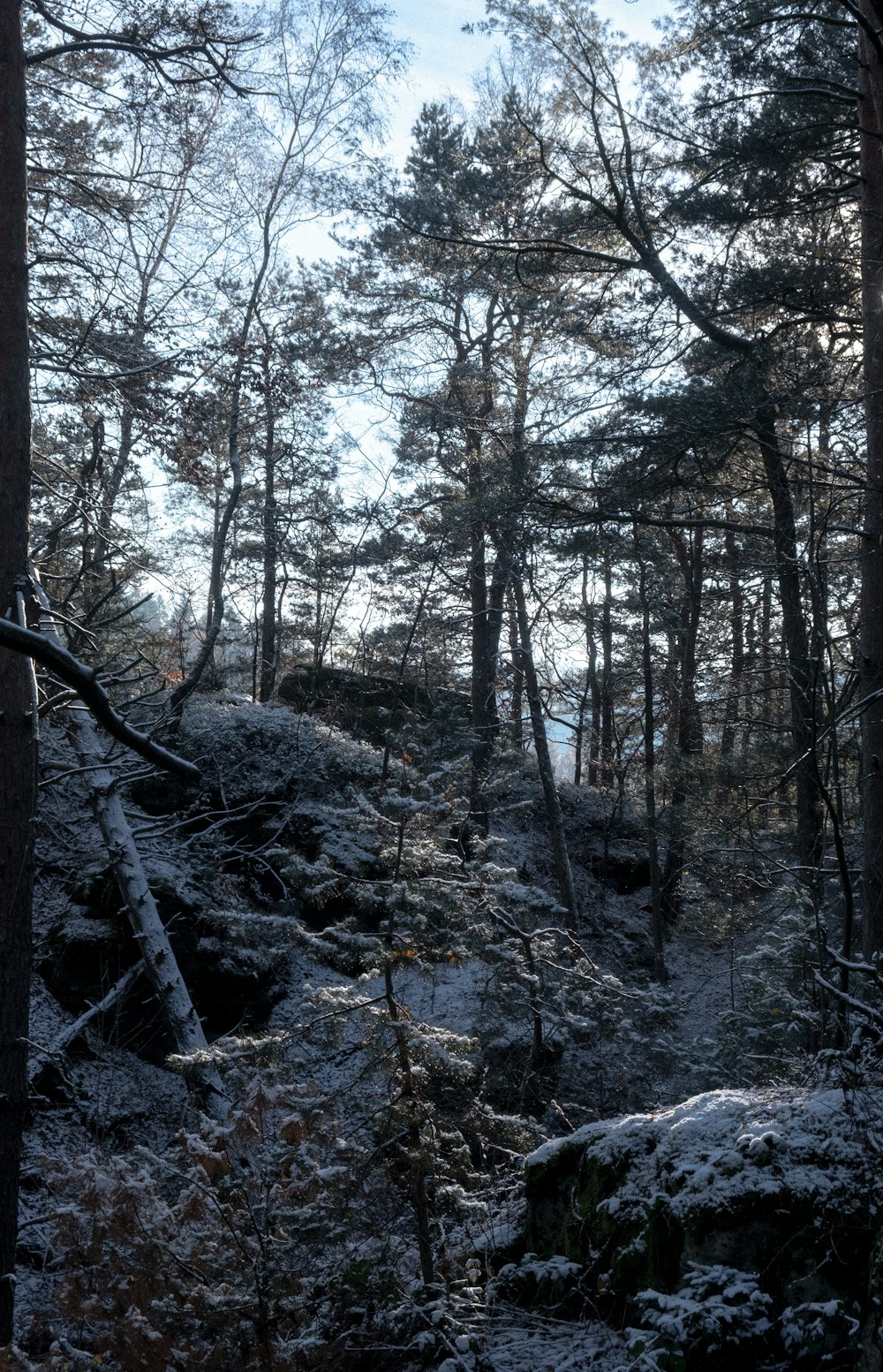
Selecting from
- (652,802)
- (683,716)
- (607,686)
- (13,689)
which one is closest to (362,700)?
(607,686)

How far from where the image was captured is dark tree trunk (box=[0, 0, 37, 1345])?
521cm

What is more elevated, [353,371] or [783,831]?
[353,371]

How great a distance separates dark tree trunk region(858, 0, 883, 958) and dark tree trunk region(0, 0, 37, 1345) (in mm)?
5415

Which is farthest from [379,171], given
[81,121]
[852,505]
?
[852,505]

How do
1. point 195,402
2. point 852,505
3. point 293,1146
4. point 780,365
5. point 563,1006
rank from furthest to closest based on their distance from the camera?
point 852,505 → point 780,365 → point 195,402 → point 563,1006 → point 293,1146

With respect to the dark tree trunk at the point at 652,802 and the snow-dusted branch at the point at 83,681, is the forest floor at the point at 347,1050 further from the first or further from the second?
the snow-dusted branch at the point at 83,681

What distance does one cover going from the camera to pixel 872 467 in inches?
294

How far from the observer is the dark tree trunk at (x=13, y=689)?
5.21 meters

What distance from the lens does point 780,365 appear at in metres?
8.88

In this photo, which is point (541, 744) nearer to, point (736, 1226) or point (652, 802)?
point (652, 802)

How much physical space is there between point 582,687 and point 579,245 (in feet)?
27.7

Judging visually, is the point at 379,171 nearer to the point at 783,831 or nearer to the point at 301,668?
the point at 301,668

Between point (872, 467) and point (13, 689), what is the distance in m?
6.41

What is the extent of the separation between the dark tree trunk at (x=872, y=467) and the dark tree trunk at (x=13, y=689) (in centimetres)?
541
